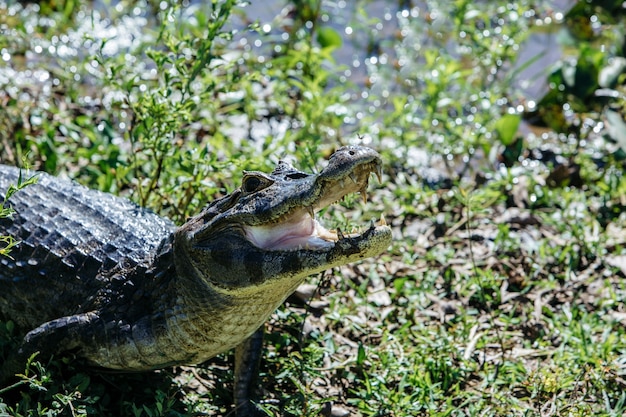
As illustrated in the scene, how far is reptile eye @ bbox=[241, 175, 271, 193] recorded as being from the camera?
337cm

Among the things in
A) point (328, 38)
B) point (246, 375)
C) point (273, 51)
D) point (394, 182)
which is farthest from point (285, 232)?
point (273, 51)

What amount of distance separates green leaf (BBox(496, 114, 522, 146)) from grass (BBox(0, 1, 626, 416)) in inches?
0.6

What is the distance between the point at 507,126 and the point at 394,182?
0.87 metres

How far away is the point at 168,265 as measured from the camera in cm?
368

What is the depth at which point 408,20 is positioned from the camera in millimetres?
7879

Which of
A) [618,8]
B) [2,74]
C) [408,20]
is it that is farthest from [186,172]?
[618,8]

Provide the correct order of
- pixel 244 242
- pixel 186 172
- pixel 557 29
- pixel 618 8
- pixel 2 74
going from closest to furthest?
1. pixel 244 242
2. pixel 186 172
3. pixel 2 74
4. pixel 618 8
5. pixel 557 29

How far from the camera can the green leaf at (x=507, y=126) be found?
600 cm

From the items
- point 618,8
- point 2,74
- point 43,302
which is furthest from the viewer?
point 618,8

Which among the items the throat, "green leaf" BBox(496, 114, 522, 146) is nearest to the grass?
"green leaf" BBox(496, 114, 522, 146)

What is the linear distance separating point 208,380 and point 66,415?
0.73 m

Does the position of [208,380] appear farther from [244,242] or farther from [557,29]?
[557,29]

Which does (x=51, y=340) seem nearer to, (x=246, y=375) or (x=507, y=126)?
(x=246, y=375)

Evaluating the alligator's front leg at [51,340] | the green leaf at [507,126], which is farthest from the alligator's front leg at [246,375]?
the green leaf at [507,126]
